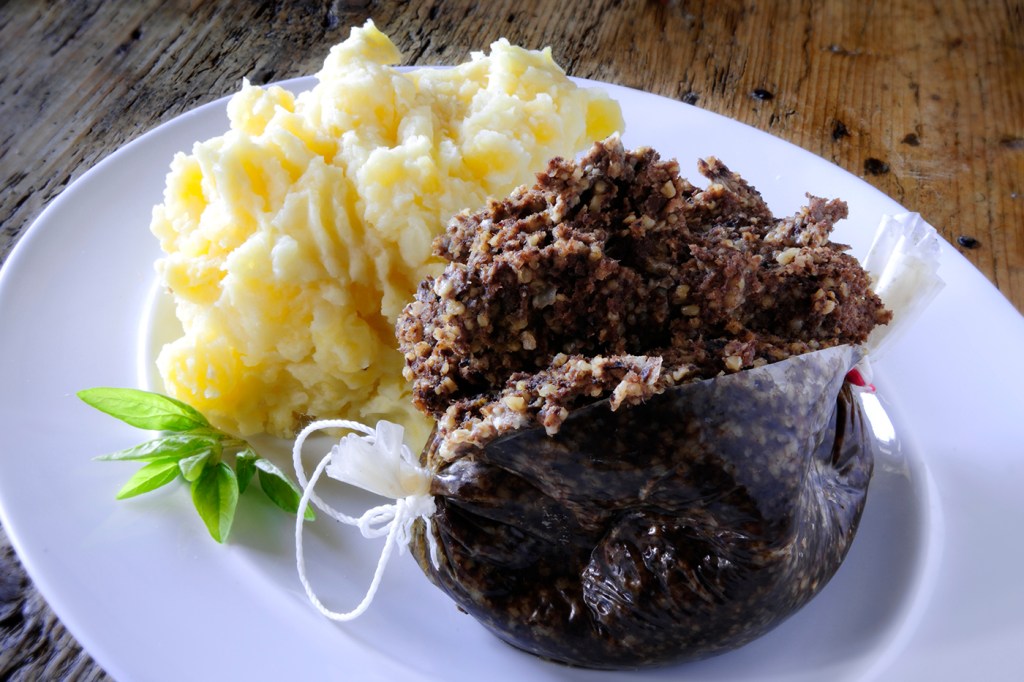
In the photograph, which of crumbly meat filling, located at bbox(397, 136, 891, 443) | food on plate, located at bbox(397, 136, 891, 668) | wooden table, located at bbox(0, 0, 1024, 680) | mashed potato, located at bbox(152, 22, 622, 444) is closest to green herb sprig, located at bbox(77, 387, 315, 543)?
mashed potato, located at bbox(152, 22, 622, 444)

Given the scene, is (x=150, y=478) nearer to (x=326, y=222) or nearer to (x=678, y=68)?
(x=326, y=222)

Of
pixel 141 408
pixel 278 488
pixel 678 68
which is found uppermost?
pixel 141 408

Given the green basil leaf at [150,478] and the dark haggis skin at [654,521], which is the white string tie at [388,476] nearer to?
the dark haggis skin at [654,521]

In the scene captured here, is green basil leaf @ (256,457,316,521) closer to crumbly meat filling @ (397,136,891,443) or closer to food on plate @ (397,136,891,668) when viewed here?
food on plate @ (397,136,891,668)

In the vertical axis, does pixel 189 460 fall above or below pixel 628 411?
below

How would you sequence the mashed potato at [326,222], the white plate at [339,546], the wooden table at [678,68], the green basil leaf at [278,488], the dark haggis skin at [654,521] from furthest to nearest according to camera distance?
the wooden table at [678,68] → the mashed potato at [326,222] → the green basil leaf at [278,488] → the white plate at [339,546] → the dark haggis skin at [654,521]

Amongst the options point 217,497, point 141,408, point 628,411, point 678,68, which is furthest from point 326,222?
point 678,68

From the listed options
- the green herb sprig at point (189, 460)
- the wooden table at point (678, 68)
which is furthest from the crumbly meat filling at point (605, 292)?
the wooden table at point (678, 68)

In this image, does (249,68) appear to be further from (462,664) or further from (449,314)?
(462,664)
